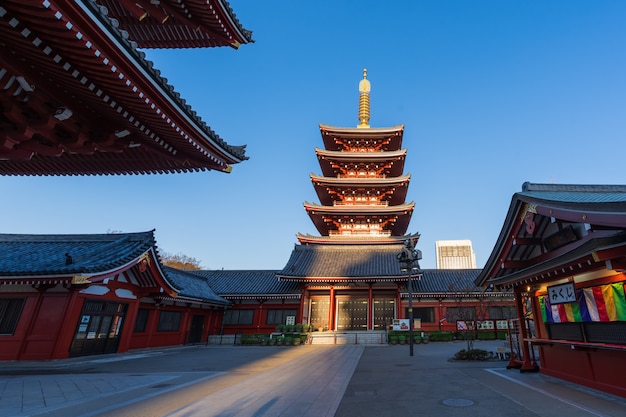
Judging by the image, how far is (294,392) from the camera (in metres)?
7.27

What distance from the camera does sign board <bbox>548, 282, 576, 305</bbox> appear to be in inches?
306

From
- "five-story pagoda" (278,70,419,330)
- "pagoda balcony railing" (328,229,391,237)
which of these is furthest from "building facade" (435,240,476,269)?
"pagoda balcony railing" (328,229,391,237)

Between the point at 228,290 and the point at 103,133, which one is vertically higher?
the point at 103,133

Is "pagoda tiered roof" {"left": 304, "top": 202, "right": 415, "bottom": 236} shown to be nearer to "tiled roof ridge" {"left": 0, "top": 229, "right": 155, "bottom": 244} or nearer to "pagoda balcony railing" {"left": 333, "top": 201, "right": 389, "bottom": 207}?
"pagoda balcony railing" {"left": 333, "top": 201, "right": 389, "bottom": 207}

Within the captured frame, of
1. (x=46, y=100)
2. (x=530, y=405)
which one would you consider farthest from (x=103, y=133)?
(x=530, y=405)

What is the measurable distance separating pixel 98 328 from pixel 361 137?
100 ft

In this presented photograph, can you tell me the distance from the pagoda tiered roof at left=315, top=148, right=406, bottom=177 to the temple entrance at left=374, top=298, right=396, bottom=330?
15.5 metres

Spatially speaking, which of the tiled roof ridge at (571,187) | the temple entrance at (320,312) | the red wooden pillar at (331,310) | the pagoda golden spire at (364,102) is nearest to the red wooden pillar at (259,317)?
the temple entrance at (320,312)

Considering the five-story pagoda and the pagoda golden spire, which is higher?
the pagoda golden spire

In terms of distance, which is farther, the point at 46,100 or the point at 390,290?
the point at 390,290

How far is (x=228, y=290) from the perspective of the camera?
2883 centimetres

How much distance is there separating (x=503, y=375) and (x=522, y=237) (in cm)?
424

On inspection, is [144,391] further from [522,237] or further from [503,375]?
[522,237]

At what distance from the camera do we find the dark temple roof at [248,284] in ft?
90.2
